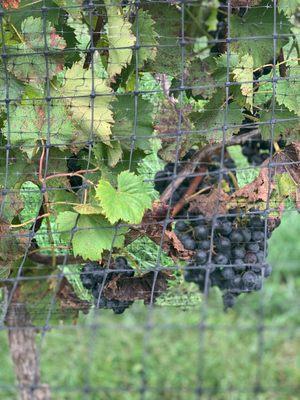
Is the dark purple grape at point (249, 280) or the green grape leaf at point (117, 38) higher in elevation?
the green grape leaf at point (117, 38)

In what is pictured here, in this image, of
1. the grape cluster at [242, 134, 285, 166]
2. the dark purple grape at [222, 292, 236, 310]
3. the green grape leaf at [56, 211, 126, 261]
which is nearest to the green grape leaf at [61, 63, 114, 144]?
the green grape leaf at [56, 211, 126, 261]

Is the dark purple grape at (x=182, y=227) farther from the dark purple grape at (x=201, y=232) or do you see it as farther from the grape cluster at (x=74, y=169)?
the grape cluster at (x=74, y=169)

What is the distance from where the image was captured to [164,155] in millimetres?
1198

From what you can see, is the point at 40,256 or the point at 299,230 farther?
the point at 299,230

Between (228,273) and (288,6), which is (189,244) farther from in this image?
(288,6)

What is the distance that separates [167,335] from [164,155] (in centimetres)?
146

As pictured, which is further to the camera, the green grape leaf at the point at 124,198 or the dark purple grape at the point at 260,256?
the dark purple grape at the point at 260,256

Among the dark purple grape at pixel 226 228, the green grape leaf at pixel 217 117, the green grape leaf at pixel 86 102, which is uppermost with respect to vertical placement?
the green grape leaf at pixel 217 117

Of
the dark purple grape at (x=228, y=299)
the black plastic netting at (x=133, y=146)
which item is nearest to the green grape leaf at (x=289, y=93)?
the black plastic netting at (x=133, y=146)

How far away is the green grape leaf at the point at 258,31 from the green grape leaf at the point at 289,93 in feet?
0.13

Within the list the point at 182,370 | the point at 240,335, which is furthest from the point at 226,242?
the point at 240,335

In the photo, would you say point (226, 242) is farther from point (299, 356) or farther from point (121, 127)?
point (299, 356)

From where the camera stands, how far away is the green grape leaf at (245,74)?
103cm

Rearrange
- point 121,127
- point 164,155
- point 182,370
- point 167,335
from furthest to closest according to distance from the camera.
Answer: point 167,335 → point 182,370 → point 164,155 → point 121,127
